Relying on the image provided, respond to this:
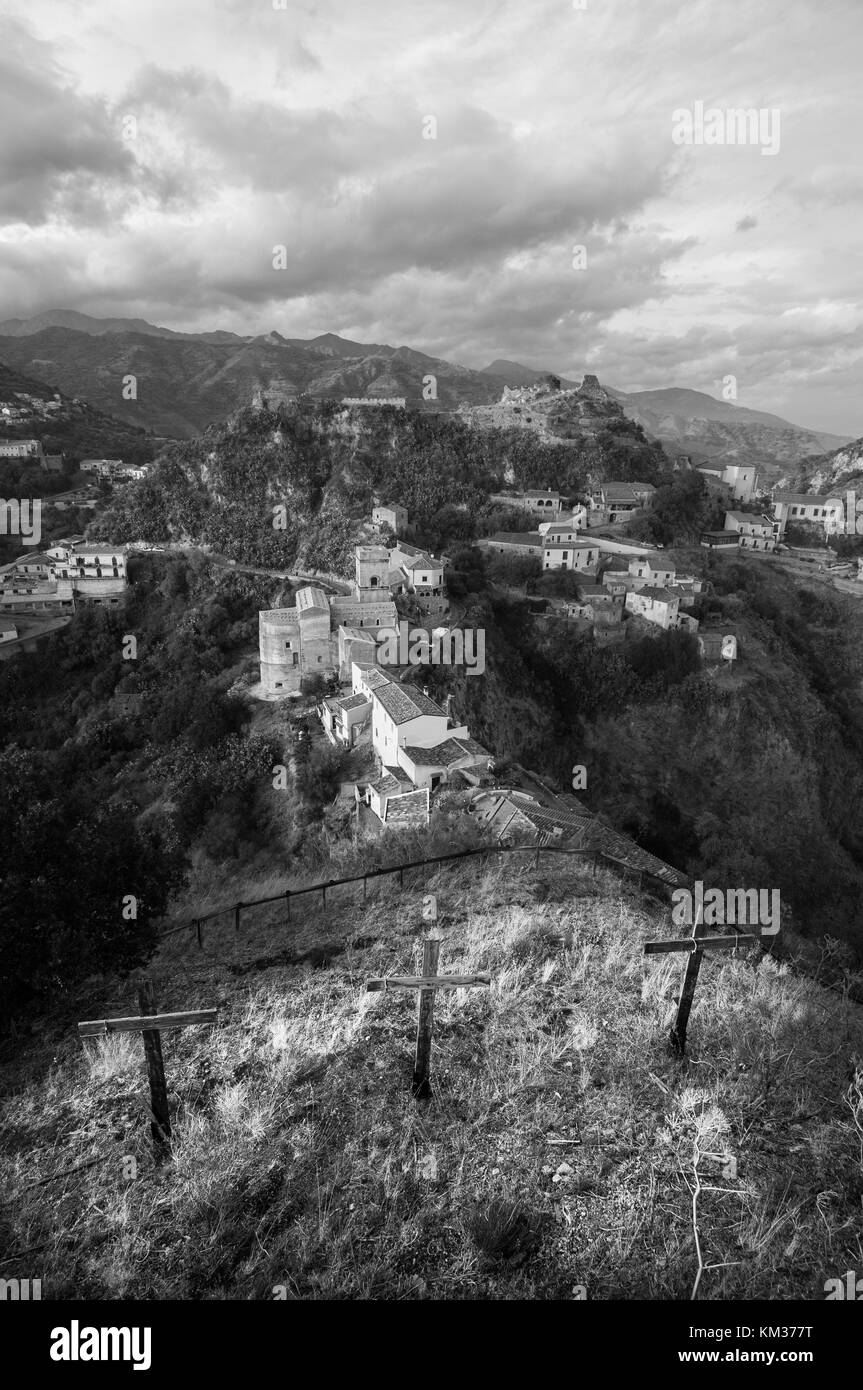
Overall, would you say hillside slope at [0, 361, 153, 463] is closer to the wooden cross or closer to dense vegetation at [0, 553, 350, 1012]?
dense vegetation at [0, 553, 350, 1012]

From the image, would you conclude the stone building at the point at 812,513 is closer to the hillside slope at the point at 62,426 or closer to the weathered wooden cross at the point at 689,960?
the weathered wooden cross at the point at 689,960

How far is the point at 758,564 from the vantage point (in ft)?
160

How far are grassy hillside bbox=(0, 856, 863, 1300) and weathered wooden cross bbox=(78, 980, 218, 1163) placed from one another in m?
0.14

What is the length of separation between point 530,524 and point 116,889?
46.3m

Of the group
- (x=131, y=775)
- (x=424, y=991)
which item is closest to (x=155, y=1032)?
(x=424, y=991)

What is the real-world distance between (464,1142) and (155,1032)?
251cm

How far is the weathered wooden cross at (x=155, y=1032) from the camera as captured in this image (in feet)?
16.0

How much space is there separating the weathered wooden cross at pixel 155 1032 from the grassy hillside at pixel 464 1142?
14cm

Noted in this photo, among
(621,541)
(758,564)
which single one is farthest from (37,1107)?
(758,564)

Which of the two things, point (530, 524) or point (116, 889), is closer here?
point (116, 889)

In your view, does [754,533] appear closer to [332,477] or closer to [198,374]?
[332,477]

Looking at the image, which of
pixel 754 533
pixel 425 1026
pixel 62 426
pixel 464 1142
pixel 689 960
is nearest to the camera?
pixel 464 1142

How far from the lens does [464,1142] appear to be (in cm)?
505
